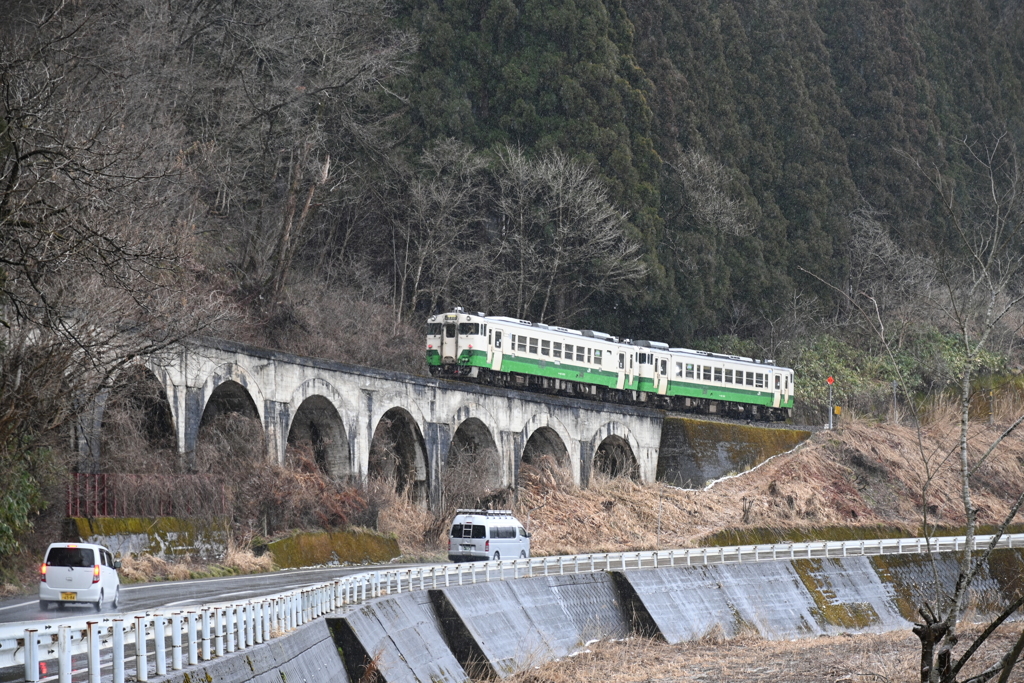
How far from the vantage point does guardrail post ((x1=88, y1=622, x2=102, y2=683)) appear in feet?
36.0

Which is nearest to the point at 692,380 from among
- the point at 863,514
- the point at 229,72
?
the point at 863,514

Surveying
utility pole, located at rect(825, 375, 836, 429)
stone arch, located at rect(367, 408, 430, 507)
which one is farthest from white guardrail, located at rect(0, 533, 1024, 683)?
utility pole, located at rect(825, 375, 836, 429)

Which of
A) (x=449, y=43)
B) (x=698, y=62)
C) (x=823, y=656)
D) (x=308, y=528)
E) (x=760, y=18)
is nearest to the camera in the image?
(x=823, y=656)

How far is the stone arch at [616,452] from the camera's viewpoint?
2077 inches

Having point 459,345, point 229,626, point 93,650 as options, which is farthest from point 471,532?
point 93,650

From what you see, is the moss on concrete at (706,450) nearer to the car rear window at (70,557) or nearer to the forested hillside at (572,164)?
the forested hillside at (572,164)

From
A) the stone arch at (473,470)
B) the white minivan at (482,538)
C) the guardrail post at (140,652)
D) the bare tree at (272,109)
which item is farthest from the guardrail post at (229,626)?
the bare tree at (272,109)

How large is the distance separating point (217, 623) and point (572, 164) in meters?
46.7

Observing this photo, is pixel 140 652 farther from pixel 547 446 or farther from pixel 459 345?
pixel 547 446

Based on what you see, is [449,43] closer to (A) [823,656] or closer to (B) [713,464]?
(B) [713,464]

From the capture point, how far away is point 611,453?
5434 centimetres

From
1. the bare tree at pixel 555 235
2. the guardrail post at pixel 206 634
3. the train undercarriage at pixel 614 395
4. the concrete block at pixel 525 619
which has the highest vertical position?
the bare tree at pixel 555 235

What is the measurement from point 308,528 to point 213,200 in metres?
21.2

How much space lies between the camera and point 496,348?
49000 mm
